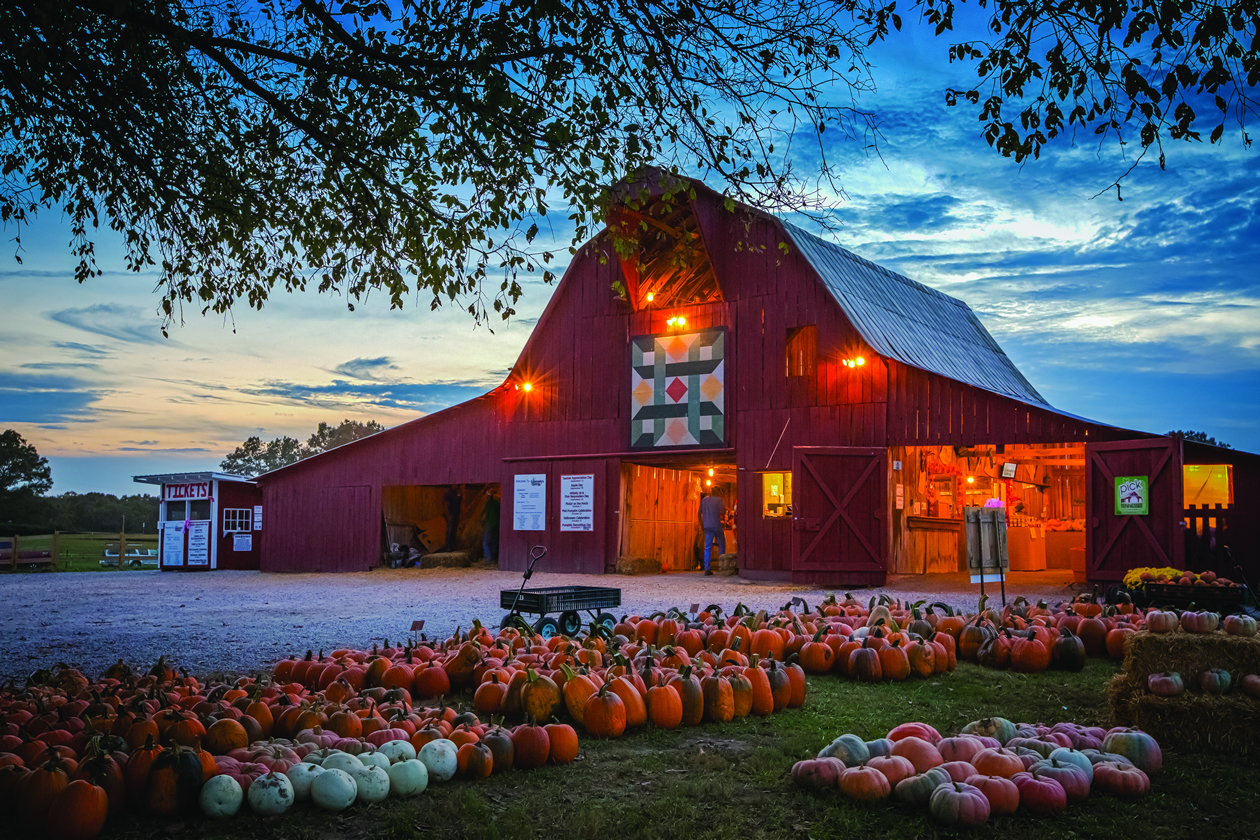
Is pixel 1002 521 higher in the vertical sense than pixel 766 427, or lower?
lower

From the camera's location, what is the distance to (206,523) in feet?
93.3

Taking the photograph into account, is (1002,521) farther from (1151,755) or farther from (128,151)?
(128,151)

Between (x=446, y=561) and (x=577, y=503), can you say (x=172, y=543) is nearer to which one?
(x=446, y=561)

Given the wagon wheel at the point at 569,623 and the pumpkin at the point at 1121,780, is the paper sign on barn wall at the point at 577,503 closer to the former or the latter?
the wagon wheel at the point at 569,623

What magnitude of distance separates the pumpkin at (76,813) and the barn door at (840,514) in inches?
581

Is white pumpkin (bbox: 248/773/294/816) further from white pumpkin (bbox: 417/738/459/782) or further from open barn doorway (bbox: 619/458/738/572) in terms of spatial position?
open barn doorway (bbox: 619/458/738/572)

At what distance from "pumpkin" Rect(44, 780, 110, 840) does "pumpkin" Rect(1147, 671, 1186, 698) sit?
16.6 ft

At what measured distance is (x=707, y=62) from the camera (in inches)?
268

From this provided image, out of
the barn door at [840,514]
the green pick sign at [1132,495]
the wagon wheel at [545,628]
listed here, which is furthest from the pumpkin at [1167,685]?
the barn door at [840,514]

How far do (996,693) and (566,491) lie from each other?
15707 millimetres

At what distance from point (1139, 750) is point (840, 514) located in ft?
42.4

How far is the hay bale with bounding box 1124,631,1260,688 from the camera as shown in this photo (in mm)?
5277

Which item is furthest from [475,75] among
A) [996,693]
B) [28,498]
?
[28,498]

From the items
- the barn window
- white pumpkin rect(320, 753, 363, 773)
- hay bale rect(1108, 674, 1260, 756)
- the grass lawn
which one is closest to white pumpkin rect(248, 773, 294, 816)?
the grass lawn
